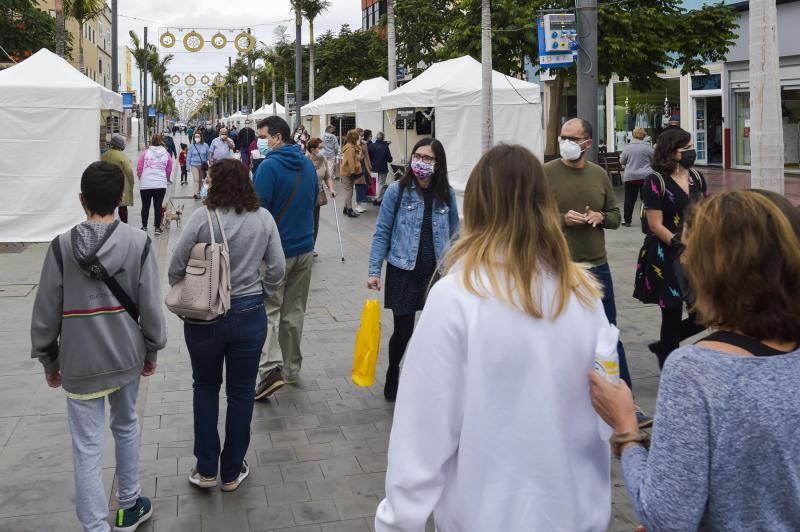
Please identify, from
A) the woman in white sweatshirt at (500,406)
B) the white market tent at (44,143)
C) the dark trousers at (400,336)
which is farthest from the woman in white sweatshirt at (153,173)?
the woman in white sweatshirt at (500,406)

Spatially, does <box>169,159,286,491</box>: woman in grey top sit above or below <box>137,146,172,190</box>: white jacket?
below

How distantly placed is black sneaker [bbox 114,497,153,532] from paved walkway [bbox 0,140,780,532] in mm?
55

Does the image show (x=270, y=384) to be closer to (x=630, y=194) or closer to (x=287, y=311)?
(x=287, y=311)

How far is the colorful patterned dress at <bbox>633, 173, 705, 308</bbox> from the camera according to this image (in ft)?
18.7

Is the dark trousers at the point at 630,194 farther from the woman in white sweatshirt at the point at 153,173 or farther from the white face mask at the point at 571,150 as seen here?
the white face mask at the point at 571,150

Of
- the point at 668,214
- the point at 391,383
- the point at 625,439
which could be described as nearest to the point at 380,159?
the point at 391,383

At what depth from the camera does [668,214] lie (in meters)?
5.72

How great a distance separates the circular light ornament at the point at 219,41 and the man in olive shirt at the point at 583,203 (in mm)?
32052

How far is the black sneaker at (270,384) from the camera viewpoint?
6.20 meters

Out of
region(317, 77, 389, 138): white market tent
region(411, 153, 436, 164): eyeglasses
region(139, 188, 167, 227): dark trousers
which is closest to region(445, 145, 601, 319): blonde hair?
region(411, 153, 436, 164): eyeglasses

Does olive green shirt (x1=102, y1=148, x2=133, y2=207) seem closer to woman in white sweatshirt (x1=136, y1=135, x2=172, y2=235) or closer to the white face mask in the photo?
woman in white sweatshirt (x1=136, y1=135, x2=172, y2=235)

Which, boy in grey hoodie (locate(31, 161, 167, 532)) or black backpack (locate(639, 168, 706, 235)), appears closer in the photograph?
boy in grey hoodie (locate(31, 161, 167, 532))

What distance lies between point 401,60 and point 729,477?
37.2 m

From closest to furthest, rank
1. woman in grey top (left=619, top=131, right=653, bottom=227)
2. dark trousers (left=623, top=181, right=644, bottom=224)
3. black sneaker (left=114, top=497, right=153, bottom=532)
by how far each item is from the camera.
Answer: black sneaker (left=114, top=497, right=153, bottom=532) < woman in grey top (left=619, top=131, right=653, bottom=227) < dark trousers (left=623, top=181, right=644, bottom=224)
